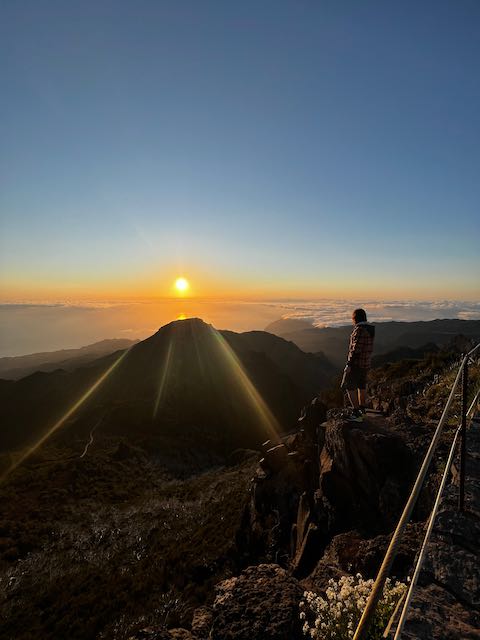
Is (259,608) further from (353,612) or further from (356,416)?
(356,416)

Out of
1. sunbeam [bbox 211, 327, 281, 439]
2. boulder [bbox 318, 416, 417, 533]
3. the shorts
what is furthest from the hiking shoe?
sunbeam [bbox 211, 327, 281, 439]

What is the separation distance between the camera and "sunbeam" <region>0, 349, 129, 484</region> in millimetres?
49906

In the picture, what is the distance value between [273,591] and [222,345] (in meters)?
112

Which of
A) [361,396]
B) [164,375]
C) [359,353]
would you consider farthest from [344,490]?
[164,375]

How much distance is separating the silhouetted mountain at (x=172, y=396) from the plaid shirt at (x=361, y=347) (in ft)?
199

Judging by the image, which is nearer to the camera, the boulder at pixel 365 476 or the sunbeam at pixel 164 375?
the boulder at pixel 365 476

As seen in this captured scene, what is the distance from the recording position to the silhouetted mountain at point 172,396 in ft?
234

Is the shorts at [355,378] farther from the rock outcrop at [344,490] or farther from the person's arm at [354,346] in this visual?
the rock outcrop at [344,490]

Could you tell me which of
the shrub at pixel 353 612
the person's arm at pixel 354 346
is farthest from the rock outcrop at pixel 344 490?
the shrub at pixel 353 612

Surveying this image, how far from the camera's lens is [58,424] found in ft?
242

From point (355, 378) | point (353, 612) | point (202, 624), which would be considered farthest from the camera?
point (355, 378)

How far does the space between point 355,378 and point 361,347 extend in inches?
40.4

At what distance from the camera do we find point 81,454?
55.8 m

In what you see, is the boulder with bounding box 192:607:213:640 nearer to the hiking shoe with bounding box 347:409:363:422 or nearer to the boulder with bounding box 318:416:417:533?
the boulder with bounding box 318:416:417:533
